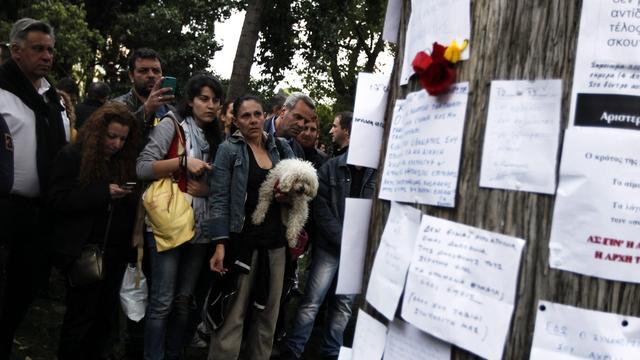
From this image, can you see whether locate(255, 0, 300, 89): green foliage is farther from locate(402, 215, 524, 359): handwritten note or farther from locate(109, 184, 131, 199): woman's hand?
locate(402, 215, 524, 359): handwritten note

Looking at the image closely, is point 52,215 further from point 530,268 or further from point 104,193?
point 530,268

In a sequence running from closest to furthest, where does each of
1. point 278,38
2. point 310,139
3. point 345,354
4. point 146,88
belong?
point 345,354 → point 146,88 → point 310,139 → point 278,38

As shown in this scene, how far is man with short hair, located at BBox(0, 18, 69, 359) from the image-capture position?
12.5ft

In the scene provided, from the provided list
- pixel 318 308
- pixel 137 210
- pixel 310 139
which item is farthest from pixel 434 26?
pixel 310 139

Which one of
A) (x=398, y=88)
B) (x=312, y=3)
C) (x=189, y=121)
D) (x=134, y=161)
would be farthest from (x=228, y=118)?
(x=312, y=3)

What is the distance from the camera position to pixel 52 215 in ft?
12.7

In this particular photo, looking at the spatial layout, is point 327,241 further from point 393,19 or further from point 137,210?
point 393,19

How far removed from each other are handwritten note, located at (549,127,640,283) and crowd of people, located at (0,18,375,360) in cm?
298

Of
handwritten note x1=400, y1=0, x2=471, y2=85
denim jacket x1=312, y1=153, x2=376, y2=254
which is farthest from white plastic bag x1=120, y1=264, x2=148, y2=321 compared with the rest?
handwritten note x1=400, y1=0, x2=471, y2=85

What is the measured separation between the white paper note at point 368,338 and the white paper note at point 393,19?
907mm

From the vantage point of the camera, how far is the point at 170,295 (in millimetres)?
4211

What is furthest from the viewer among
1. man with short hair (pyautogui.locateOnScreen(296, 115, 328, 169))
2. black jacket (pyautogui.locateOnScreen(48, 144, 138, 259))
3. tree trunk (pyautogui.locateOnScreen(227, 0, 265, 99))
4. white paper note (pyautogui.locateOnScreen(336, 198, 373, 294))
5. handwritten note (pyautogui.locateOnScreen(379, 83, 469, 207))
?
tree trunk (pyautogui.locateOnScreen(227, 0, 265, 99))

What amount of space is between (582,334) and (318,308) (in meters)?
3.89

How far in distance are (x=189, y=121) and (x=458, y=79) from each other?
10.2 ft
